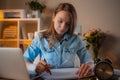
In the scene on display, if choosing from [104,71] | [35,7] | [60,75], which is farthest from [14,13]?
[104,71]

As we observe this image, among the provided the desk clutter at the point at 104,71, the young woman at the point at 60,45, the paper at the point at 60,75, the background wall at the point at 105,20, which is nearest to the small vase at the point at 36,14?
the background wall at the point at 105,20

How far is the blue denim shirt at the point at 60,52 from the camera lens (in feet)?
3.73

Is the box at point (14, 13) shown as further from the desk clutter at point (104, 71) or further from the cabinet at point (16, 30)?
the desk clutter at point (104, 71)

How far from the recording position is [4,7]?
3715mm

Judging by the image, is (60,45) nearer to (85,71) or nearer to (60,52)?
(60,52)

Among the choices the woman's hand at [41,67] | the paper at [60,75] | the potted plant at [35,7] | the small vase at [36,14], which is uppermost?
the potted plant at [35,7]

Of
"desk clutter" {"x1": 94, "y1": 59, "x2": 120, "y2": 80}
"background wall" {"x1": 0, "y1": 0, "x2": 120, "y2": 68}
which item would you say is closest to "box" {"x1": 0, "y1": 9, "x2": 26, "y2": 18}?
"background wall" {"x1": 0, "y1": 0, "x2": 120, "y2": 68}

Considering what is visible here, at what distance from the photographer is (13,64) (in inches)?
33.0

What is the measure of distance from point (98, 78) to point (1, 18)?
2.83 metres

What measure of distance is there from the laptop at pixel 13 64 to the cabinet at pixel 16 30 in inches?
96.1

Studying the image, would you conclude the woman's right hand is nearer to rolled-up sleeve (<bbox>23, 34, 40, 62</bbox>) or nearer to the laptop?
the laptop

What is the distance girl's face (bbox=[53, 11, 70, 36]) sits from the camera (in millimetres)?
1146

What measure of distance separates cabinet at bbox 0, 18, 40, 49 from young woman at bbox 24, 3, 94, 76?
210 centimetres

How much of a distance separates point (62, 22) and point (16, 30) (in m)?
2.42
